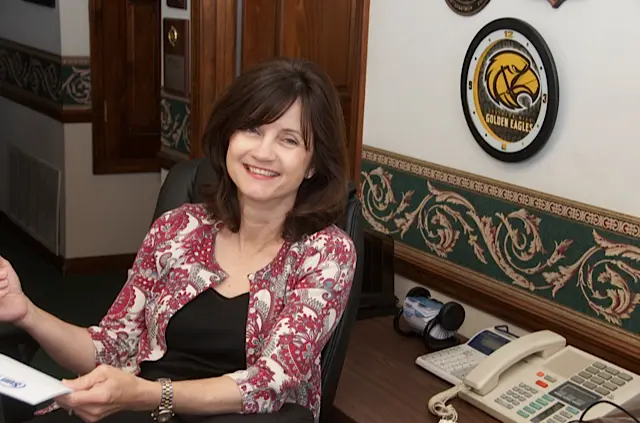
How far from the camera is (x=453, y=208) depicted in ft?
7.23

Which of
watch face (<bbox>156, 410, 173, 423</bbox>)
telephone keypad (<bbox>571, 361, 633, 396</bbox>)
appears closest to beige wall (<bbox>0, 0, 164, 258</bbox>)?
watch face (<bbox>156, 410, 173, 423</bbox>)

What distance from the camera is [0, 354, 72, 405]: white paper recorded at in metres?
1.24

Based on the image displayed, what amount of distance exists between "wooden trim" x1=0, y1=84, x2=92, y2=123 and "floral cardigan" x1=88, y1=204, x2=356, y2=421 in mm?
2543

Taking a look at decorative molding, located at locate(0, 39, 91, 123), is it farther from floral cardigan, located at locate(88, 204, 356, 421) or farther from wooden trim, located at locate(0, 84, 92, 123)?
floral cardigan, located at locate(88, 204, 356, 421)

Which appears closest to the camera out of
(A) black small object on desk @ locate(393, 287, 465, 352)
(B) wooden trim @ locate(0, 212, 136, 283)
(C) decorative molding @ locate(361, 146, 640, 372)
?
(C) decorative molding @ locate(361, 146, 640, 372)

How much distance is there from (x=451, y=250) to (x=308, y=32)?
3.93 feet

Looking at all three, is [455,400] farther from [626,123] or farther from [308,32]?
[308,32]

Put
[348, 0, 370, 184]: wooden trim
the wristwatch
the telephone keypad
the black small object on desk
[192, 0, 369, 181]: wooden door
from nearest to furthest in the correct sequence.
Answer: the wristwatch, the telephone keypad, the black small object on desk, [348, 0, 370, 184]: wooden trim, [192, 0, 369, 181]: wooden door

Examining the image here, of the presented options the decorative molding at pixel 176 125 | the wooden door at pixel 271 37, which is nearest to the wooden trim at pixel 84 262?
the decorative molding at pixel 176 125

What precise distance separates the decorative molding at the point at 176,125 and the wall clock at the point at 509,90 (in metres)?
1.57

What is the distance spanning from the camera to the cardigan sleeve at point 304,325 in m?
1.53

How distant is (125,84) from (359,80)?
2162mm

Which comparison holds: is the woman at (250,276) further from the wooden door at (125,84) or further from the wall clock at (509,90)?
the wooden door at (125,84)

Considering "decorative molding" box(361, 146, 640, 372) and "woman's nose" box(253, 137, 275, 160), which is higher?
"woman's nose" box(253, 137, 275, 160)
